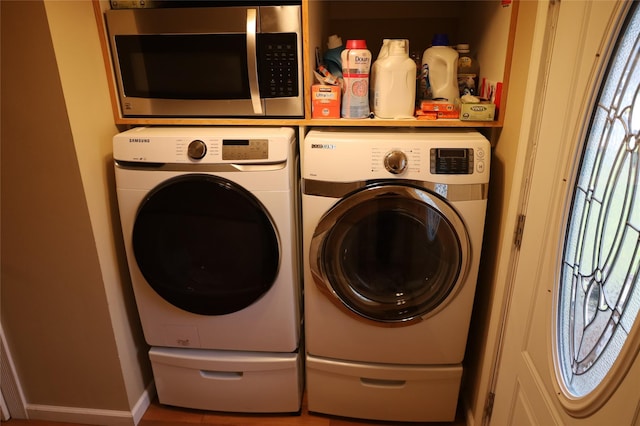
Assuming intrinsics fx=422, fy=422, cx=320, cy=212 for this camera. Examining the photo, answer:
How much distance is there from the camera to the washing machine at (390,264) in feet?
4.34

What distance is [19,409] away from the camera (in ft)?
5.70

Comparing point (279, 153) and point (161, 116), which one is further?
point (161, 116)

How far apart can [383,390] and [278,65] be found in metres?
1.27

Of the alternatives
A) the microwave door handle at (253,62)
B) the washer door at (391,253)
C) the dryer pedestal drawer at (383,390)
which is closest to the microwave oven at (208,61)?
the microwave door handle at (253,62)

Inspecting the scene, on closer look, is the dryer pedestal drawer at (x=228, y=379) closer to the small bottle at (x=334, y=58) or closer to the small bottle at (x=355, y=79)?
the small bottle at (x=355, y=79)

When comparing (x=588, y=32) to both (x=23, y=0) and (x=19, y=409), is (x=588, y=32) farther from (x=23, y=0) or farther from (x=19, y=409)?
(x=19, y=409)

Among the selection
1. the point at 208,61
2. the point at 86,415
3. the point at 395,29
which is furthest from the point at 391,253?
the point at 86,415

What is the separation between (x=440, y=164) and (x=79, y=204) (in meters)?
1.17

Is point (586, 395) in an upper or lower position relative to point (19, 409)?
upper

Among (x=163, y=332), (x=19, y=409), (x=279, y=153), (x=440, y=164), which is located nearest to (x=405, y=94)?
(x=440, y=164)

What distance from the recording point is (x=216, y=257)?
1493mm

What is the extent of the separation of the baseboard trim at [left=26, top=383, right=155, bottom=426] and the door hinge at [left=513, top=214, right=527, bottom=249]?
5.18 ft

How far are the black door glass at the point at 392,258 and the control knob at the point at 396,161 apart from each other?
10 centimetres

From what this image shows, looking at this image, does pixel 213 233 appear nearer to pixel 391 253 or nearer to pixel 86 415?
pixel 391 253
